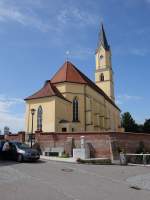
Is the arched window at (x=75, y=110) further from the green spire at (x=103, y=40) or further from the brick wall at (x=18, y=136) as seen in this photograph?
the green spire at (x=103, y=40)

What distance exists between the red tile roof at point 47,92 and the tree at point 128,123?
40.4 meters

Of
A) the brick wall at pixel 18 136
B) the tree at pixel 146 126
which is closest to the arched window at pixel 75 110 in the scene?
the brick wall at pixel 18 136

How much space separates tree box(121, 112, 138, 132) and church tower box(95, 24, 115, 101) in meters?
14.0

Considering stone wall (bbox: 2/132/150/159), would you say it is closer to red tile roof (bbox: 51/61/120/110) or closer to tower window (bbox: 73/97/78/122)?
tower window (bbox: 73/97/78/122)

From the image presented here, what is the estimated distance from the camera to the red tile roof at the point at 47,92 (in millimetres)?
40725

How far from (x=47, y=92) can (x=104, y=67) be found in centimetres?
2957

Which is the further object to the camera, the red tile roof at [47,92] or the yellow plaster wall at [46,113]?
the red tile roof at [47,92]

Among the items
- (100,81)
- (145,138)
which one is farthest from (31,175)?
(100,81)

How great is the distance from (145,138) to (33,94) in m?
19.3

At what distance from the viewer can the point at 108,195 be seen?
408 inches

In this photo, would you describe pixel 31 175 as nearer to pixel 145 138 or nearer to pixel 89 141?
pixel 89 141

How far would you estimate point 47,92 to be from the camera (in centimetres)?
4138

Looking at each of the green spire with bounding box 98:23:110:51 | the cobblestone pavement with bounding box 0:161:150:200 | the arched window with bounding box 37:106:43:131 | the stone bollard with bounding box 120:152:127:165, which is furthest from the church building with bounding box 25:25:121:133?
the cobblestone pavement with bounding box 0:161:150:200

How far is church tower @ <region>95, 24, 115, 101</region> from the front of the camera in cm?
6794
